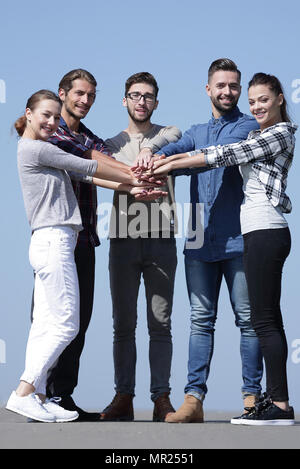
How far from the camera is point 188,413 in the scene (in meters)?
4.30

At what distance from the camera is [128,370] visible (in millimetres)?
4828

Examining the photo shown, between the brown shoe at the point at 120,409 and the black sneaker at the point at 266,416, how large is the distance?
962mm

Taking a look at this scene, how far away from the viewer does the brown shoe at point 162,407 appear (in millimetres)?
4613

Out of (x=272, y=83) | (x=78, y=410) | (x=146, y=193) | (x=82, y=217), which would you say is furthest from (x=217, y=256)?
(x=78, y=410)

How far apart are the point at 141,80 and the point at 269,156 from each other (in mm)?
1254

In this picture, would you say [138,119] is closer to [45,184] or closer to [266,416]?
[45,184]

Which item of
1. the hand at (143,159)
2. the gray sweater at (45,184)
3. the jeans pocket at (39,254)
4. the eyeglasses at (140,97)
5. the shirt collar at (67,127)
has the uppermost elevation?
the eyeglasses at (140,97)

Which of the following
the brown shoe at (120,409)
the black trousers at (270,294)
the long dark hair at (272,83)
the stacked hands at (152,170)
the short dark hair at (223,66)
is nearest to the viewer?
the black trousers at (270,294)

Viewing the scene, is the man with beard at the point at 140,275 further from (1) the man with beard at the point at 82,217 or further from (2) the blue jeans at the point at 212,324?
(2) the blue jeans at the point at 212,324

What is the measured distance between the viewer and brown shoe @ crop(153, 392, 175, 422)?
15.1 ft

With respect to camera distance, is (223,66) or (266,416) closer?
(266,416)

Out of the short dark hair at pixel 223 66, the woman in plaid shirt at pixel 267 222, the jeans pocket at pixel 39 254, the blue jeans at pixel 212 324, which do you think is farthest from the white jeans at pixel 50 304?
the short dark hair at pixel 223 66

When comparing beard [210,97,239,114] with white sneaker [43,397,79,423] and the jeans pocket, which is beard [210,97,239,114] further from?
white sneaker [43,397,79,423]
